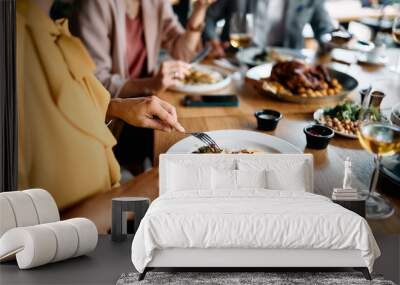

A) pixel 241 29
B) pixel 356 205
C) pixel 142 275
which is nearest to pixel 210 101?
pixel 241 29

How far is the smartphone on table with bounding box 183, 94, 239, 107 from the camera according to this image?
120 inches

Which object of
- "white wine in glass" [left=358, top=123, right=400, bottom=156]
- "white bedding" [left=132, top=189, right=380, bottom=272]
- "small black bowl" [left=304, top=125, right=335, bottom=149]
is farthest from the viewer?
"small black bowl" [left=304, top=125, right=335, bottom=149]

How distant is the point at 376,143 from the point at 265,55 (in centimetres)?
83

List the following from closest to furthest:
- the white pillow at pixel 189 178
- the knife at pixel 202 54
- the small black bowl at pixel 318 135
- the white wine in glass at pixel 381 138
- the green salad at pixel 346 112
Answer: the white wine in glass at pixel 381 138 → the white pillow at pixel 189 178 → the small black bowl at pixel 318 135 → the green salad at pixel 346 112 → the knife at pixel 202 54

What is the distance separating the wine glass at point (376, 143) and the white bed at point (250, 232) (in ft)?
0.90

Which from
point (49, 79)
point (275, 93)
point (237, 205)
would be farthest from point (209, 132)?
point (49, 79)

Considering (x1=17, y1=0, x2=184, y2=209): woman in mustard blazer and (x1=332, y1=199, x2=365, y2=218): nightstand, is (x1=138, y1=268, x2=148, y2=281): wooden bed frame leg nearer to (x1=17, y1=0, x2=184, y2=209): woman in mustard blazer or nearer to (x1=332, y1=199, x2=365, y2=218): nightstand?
(x1=17, y1=0, x2=184, y2=209): woman in mustard blazer

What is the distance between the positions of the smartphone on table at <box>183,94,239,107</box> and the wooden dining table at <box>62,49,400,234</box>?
18 millimetres

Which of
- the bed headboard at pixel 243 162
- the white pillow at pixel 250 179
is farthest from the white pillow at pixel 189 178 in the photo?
the white pillow at pixel 250 179

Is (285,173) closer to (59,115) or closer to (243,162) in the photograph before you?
(243,162)

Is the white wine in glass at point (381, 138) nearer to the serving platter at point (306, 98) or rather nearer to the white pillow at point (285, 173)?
the white pillow at point (285, 173)

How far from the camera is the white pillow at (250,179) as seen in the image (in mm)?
2738

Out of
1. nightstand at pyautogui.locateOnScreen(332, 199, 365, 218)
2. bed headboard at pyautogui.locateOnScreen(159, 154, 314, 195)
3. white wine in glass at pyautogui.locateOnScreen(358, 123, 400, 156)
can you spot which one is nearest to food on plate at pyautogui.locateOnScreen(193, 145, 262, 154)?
bed headboard at pyautogui.locateOnScreen(159, 154, 314, 195)

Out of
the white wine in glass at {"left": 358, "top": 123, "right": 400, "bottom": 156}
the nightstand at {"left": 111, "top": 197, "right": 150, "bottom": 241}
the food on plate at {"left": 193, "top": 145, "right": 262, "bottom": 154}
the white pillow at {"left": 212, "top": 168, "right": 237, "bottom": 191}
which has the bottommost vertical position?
the nightstand at {"left": 111, "top": 197, "right": 150, "bottom": 241}
